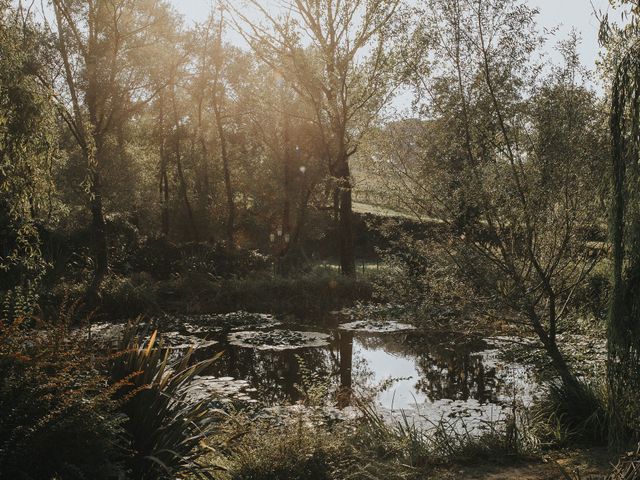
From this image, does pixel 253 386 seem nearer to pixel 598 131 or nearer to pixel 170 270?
pixel 598 131

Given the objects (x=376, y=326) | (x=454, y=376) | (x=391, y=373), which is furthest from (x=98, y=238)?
(x=454, y=376)

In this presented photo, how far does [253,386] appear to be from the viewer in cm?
1188

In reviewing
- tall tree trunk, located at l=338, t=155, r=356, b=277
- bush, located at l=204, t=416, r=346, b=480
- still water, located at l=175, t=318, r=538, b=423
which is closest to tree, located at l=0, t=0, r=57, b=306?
bush, located at l=204, t=416, r=346, b=480

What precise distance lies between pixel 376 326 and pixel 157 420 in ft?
41.3

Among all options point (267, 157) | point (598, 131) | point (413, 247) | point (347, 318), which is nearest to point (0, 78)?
point (413, 247)

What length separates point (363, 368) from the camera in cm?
1356

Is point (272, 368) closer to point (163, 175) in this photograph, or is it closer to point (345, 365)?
A: point (345, 365)

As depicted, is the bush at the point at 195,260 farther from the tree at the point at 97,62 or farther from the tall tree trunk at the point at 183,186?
the tall tree trunk at the point at 183,186

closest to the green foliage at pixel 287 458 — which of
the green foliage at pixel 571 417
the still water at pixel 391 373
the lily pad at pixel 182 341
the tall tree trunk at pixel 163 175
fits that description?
the still water at pixel 391 373

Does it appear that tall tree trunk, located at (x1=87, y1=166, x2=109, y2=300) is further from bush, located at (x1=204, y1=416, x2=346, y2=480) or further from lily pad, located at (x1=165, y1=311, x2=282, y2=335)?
bush, located at (x1=204, y1=416, x2=346, y2=480)

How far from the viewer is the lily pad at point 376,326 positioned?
17.3 m

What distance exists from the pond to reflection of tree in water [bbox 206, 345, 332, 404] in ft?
0.07

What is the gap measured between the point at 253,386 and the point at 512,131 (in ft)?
22.1

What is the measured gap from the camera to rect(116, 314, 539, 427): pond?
33.2 ft
